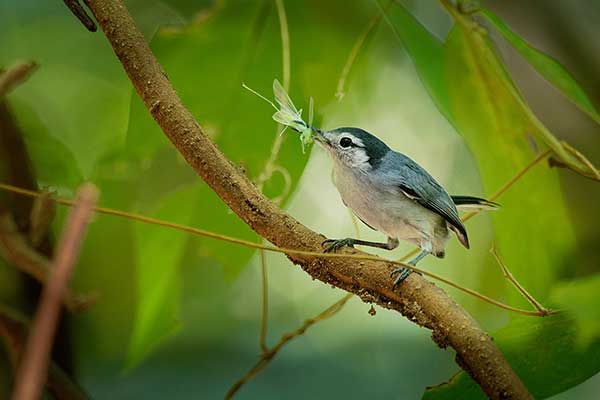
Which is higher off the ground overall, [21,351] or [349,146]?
[349,146]

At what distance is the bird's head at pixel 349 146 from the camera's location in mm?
427

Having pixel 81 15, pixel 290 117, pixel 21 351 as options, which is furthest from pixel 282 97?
pixel 21 351

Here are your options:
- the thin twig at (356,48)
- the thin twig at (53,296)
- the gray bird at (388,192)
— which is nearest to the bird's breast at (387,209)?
the gray bird at (388,192)

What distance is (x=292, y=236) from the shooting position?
0.38m

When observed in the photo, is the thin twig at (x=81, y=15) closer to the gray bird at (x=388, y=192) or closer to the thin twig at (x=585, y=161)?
the gray bird at (x=388, y=192)

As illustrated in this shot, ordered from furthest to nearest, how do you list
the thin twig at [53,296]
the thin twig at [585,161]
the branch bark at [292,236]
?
the thin twig at [585,161] → the branch bark at [292,236] → the thin twig at [53,296]

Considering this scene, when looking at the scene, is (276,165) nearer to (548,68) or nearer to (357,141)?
(357,141)

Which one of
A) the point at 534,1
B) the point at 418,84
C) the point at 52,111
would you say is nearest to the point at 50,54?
the point at 52,111

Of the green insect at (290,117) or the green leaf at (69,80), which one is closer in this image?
the green insect at (290,117)

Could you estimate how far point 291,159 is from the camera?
480 millimetres

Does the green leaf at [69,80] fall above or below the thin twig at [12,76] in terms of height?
below

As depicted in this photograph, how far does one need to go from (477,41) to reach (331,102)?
107mm

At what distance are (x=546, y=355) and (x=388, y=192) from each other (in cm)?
13

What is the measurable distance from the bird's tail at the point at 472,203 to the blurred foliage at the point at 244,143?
4 centimetres
